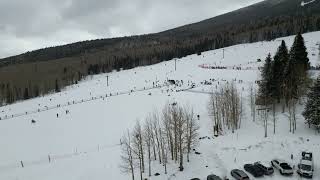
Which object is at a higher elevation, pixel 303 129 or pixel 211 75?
pixel 211 75

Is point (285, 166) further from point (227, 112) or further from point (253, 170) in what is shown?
point (227, 112)

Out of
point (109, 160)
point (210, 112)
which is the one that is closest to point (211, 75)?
point (210, 112)

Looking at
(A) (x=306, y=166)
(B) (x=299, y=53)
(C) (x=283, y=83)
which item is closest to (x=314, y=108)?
(C) (x=283, y=83)

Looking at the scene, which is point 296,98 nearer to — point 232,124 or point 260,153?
point 232,124

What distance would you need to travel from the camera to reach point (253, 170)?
151 feet

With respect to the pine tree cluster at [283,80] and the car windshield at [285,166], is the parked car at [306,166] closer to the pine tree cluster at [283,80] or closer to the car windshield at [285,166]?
the car windshield at [285,166]

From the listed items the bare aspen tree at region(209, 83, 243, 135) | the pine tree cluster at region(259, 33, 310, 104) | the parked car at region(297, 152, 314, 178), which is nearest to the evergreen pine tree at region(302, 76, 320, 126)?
the pine tree cluster at region(259, 33, 310, 104)

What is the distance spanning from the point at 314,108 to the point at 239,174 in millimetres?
18665

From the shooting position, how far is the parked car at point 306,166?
44250 millimetres

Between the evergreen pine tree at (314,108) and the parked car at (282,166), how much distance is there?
1097cm

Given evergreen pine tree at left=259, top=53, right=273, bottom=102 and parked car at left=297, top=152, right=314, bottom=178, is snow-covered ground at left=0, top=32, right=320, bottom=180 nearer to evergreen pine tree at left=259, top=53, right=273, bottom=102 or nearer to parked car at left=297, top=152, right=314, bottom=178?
parked car at left=297, top=152, right=314, bottom=178

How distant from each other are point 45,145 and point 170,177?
32058mm

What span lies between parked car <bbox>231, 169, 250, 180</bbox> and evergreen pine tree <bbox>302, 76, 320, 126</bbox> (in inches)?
666

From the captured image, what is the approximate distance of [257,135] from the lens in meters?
57.8
